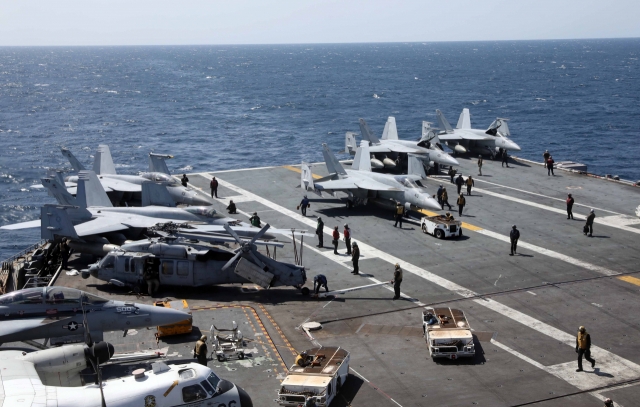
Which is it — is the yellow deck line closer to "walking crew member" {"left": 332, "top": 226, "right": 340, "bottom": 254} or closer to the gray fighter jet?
"walking crew member" {"left": 332, "top": 226, "right": 340, "bottom": 254}

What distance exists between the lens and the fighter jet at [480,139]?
196 feet

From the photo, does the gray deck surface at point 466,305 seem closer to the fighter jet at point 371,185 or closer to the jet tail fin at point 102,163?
the fighter jet at point 371,185

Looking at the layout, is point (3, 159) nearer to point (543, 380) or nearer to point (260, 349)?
point (260, 349)

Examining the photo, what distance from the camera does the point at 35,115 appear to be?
128750 millimetres

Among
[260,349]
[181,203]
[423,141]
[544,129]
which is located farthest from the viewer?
[544,129]

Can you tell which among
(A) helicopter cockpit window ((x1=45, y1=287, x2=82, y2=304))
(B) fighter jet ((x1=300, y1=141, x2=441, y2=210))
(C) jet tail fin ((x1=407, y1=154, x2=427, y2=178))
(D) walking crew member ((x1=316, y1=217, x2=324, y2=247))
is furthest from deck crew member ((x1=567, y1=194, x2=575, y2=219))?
(A) helicopter cockpit window ((x1=45, y1=287, x2=82, y2=304))

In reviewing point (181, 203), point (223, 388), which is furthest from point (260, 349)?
point (181, 203)

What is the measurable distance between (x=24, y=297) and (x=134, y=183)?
24922mm

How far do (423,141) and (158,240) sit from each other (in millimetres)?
30714

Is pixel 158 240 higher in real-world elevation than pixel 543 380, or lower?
higher

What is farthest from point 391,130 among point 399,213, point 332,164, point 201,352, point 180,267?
point 201,352

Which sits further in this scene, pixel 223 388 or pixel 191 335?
pixel 191 335

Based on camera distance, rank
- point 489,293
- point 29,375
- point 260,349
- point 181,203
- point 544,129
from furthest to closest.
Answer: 1. point 544,129
2. point 181,203
3. point 489,293
4. point 260,349
5. point 29,375

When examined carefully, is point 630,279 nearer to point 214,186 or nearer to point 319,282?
point 319,282
